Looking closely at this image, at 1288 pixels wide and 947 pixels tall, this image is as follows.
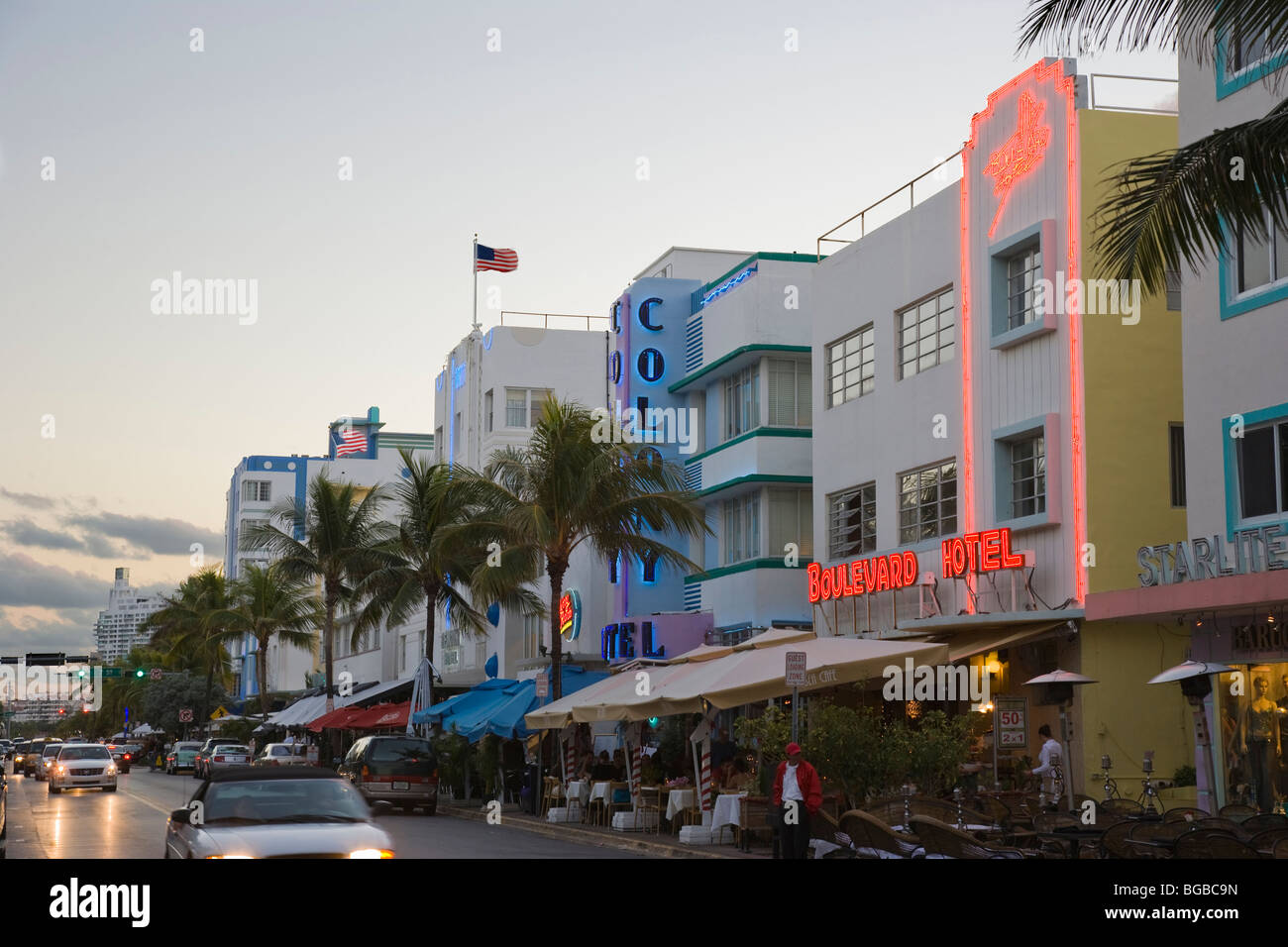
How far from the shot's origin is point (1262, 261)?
67.1 ft

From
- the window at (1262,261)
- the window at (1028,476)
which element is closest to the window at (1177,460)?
the window at (1028,476)

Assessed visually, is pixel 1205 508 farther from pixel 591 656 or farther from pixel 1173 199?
pixel 591 656

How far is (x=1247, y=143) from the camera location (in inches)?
516

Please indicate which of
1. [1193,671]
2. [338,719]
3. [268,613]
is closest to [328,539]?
[338,719]

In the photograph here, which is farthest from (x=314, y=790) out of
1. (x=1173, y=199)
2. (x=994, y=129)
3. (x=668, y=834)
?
(x=994, y=129)

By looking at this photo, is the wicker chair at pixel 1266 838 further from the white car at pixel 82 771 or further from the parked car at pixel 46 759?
the parked car at pixel 46 759

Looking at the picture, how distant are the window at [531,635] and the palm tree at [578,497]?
15.0 m

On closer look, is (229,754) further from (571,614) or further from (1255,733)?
(1255,733)

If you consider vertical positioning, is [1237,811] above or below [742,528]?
below

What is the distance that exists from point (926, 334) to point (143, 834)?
54.9 ft

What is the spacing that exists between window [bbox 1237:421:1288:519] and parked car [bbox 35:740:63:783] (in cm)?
3946

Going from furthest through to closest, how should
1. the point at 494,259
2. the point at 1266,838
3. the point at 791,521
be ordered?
the point at 494,259 → the point at 791,521 → the point at 1266,838

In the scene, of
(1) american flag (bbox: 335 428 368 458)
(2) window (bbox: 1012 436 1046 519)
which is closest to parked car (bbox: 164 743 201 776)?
(1) american flag (bbox: 335 428 368 458)

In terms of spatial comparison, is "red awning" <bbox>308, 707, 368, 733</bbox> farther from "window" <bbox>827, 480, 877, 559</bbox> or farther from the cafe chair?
the cafe chair
